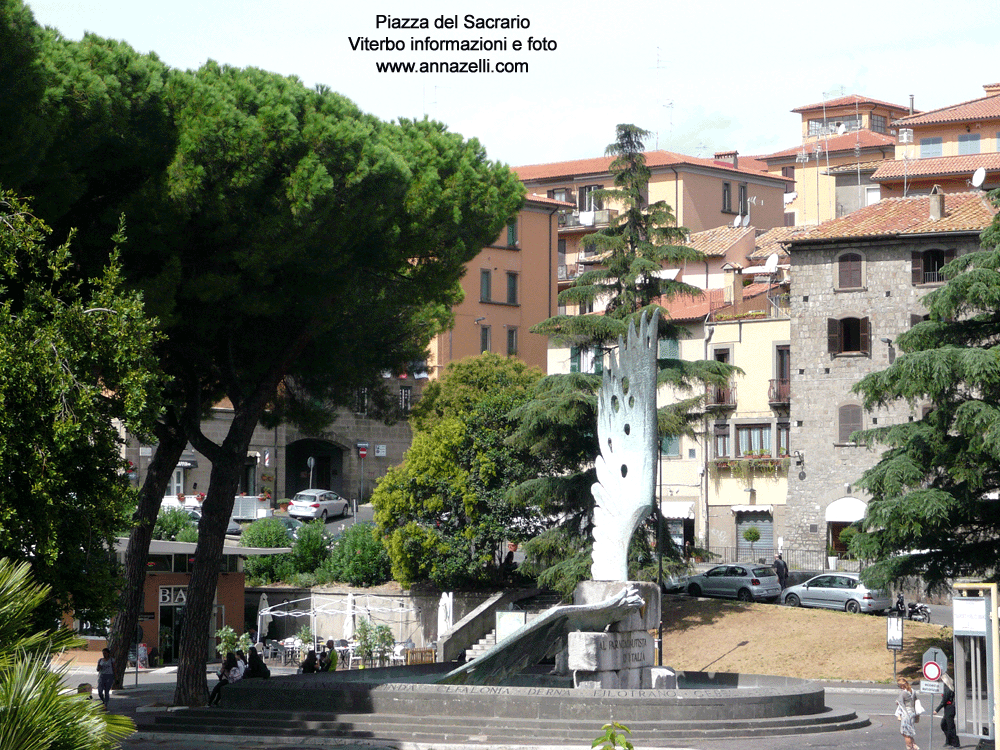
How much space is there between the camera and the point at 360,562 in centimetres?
4294

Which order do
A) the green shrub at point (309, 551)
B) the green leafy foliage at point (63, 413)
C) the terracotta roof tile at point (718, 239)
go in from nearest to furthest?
the green leafy foliage at point (63, 413) → the green shrub at point (309, 551) → the terracotta roof tile at point (718, 239)

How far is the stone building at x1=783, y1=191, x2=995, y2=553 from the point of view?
1955 inches

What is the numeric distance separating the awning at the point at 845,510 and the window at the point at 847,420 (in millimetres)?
2145

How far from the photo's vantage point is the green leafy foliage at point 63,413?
48.5 feet

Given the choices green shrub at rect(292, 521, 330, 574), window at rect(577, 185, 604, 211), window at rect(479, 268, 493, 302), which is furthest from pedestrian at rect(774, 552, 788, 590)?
window at rect(577, 185, 604, 211)

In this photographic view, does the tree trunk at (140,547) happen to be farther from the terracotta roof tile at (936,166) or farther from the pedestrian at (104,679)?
the terracotta roof tile at (936,166)

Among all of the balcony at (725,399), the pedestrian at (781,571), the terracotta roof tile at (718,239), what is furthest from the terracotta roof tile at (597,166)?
the pedestrian at (781,571)

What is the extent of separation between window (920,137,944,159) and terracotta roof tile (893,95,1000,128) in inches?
42.6

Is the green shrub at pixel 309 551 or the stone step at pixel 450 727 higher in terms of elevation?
the green shrub at pixel 309 551

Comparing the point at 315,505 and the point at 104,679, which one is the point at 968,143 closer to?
the point at 315,505

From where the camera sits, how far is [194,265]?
22500 mm

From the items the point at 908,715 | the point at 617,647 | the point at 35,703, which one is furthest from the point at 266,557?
the point at 35,703

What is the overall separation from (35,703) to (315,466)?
6130cm

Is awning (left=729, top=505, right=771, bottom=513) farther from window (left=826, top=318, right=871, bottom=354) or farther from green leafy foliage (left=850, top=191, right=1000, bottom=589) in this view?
green leafy foliage (left=850, top=191, right=1000, bottom=589)
